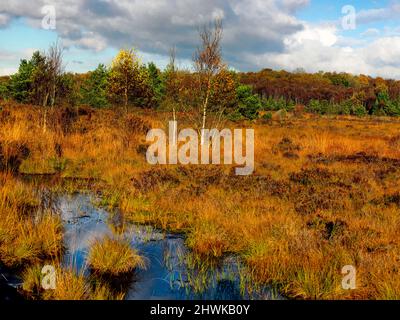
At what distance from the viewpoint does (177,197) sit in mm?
8672

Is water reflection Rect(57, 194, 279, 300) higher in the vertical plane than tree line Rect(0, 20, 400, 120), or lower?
lower

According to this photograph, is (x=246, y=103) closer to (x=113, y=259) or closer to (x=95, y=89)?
→ (x=95, y=89)

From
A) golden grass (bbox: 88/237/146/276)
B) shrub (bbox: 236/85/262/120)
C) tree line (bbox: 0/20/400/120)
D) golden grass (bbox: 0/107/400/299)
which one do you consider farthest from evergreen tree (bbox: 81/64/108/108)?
golden grass (bbox: 88/237/146/276)

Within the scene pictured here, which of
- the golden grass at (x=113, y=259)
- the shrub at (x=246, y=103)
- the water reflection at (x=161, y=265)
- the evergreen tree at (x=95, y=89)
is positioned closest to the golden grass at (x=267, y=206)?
the golden grass at (x=113, y=259)

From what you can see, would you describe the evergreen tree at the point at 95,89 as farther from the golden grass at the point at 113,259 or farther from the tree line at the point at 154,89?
the golden grass at the point at 113,259

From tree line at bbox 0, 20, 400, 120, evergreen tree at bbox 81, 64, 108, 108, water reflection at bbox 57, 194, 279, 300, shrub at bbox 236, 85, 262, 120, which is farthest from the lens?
evergreen tree at bbox 81, 64, 108, 108

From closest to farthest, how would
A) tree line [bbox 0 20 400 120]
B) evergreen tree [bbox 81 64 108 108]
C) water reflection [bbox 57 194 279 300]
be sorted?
1. water reflection [bbox 57 194 279 300]
2. tree line [bbox 0 20 400 120]
3. evergreen tree [bbox 81 64 108 108]

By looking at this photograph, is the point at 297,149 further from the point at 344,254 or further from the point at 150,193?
the point at 344,254

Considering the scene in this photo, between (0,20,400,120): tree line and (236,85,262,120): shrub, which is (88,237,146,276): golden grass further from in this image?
(236,85,262,120): shrub

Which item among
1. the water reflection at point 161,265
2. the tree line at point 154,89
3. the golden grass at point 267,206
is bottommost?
the water reflection at point 161,265

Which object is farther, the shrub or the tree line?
the shrub

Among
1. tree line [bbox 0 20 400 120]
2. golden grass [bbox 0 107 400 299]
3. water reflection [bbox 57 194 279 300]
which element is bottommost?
water reflection [bbox 57 194 279 300]
